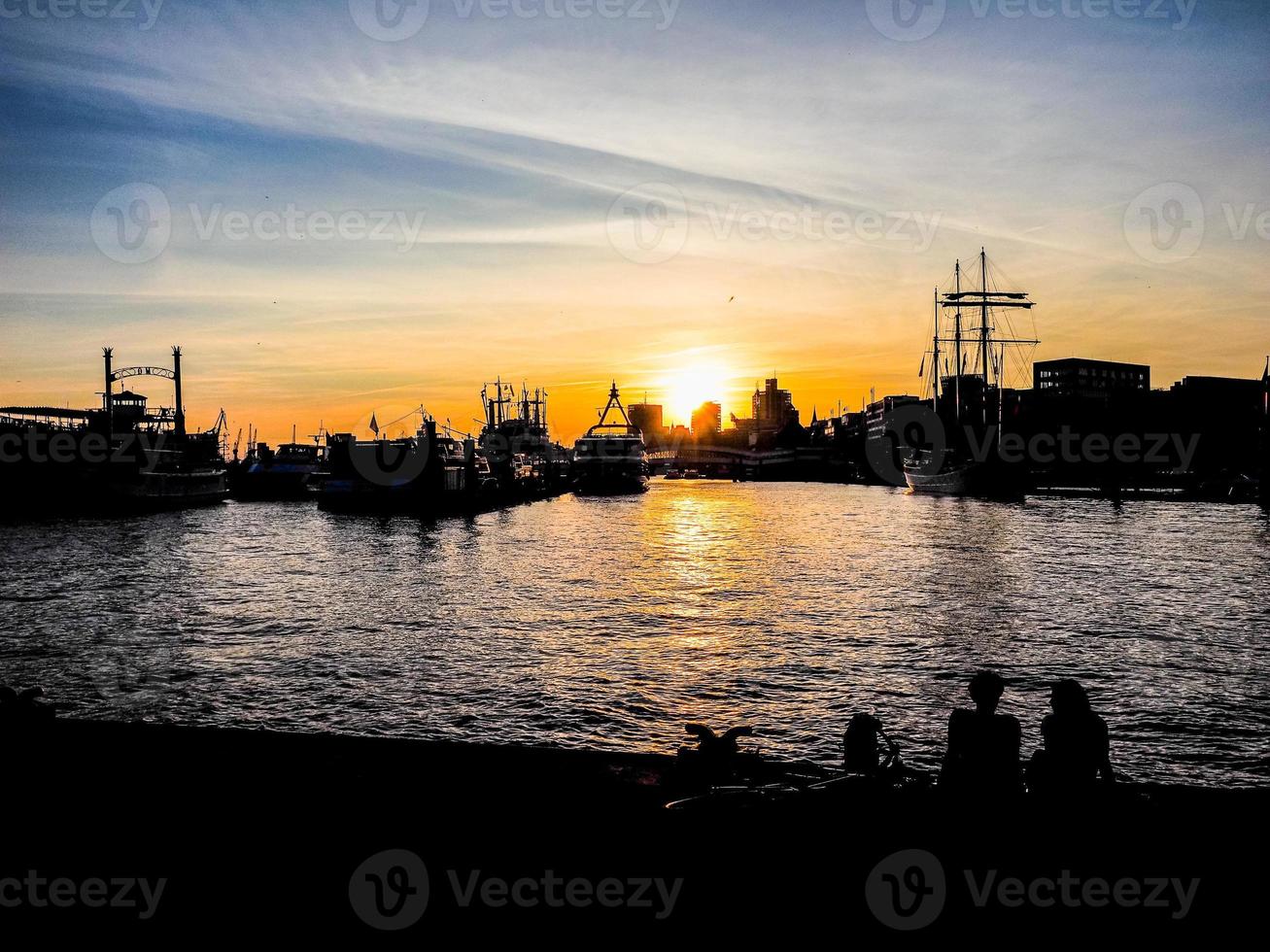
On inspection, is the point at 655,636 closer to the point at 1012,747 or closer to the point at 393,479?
the point at 1012,747

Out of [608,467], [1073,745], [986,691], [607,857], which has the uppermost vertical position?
[608,467]

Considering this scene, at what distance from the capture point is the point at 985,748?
7625 millimetres

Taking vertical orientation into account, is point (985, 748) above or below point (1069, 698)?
below

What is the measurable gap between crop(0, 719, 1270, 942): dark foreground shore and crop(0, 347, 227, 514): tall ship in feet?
307

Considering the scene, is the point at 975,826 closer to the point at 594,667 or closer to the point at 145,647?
the point at 594,667

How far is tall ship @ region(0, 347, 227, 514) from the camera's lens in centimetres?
8475

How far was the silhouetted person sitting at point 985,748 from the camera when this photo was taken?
7562mm

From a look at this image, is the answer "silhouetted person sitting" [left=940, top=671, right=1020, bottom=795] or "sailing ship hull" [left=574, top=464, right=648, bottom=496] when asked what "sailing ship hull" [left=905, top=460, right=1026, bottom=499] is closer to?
"sailing ship hull" [left=574, top=464, right=648, bottom=496]

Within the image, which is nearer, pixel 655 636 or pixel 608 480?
pixel 655 636

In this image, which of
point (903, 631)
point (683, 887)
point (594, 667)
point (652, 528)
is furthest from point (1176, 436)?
point (683, 887)

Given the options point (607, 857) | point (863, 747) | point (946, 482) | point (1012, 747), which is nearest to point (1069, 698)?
point (1012, 747)

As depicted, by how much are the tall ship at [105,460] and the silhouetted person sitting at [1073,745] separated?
99.9 metres

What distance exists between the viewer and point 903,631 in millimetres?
26938

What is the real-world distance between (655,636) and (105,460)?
288 feet
